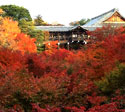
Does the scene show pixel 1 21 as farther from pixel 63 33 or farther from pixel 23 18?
pixel 63 33

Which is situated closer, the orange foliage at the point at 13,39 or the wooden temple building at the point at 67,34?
the orange foliage at the point at 13,39

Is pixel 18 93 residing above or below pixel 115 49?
below

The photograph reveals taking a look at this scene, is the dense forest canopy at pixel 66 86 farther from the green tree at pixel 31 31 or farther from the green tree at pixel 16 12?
the green tree at pixel 16 12

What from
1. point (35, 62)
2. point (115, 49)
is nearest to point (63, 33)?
point (35, 62)

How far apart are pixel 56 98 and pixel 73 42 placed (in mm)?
32303

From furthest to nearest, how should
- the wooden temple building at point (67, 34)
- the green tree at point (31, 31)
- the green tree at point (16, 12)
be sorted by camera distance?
the wooden temple building at point (67, 34) → the green tree at point (16, 12) → the green tree at point (31, 31)

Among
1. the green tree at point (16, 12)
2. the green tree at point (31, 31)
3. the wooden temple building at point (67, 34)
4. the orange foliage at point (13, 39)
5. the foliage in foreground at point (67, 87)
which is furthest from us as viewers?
the wooden temple building at point (67, 34)

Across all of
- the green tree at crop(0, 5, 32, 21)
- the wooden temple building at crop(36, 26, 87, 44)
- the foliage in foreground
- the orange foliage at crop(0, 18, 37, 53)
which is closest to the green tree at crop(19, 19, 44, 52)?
the green tree at crop(0, 5, 32, 21)

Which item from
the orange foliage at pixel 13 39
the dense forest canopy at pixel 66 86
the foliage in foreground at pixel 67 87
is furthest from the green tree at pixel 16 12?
the foliage in foreground at pixel 67 87

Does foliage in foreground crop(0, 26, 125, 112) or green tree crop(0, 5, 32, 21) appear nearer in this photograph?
foliage in foreground crop(0, 26, 125, 112)

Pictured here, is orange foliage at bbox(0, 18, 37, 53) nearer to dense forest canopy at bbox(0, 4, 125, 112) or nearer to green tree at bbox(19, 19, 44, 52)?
green tree at bbox(19, 19, 44, 52)

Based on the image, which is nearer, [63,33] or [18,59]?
[18,59]

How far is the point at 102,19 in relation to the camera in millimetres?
49312

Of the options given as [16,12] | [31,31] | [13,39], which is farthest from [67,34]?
[13,39]
